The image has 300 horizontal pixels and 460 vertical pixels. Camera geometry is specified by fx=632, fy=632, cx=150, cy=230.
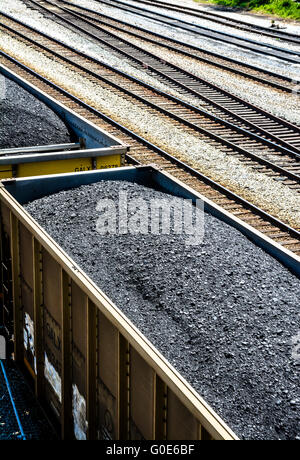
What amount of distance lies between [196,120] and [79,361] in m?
11.9

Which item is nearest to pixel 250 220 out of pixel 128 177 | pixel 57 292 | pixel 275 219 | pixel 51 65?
pixel 275 219

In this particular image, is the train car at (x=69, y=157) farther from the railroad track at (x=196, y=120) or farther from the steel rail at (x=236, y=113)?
the steel rail at (x=236, y=113)

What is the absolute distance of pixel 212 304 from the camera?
18.2 feet

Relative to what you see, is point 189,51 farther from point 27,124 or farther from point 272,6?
point 27,124

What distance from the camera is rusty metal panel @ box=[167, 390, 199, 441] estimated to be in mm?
4172

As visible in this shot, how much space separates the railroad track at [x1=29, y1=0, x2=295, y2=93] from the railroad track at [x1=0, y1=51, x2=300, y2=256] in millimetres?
6731

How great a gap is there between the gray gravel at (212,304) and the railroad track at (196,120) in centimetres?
694

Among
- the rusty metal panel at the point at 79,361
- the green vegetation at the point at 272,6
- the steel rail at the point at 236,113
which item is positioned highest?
the green vegetation at the point at 272,6

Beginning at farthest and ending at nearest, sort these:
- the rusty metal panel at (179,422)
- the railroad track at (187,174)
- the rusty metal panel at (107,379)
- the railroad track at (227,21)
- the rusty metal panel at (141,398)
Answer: the railroad track at (227,21) → the railroad track at (187,174) → the rusty metal panel at (107,379) → the rusty metal panel at (141,398) → the rusty metal panel at (179,422)

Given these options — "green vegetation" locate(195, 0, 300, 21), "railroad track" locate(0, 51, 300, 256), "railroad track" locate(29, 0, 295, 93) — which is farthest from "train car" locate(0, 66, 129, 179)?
"green vegetation" locate(195, 0, 300, 21)

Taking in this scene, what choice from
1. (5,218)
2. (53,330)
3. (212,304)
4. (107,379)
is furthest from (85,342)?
(5,218)

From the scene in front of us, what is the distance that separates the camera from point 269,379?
15.6ft

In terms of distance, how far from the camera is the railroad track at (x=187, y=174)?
10602 millimetres

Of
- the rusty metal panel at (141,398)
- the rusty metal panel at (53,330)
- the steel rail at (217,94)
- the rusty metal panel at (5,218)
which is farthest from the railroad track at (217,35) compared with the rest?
the rusty metal panel at (141,398)
